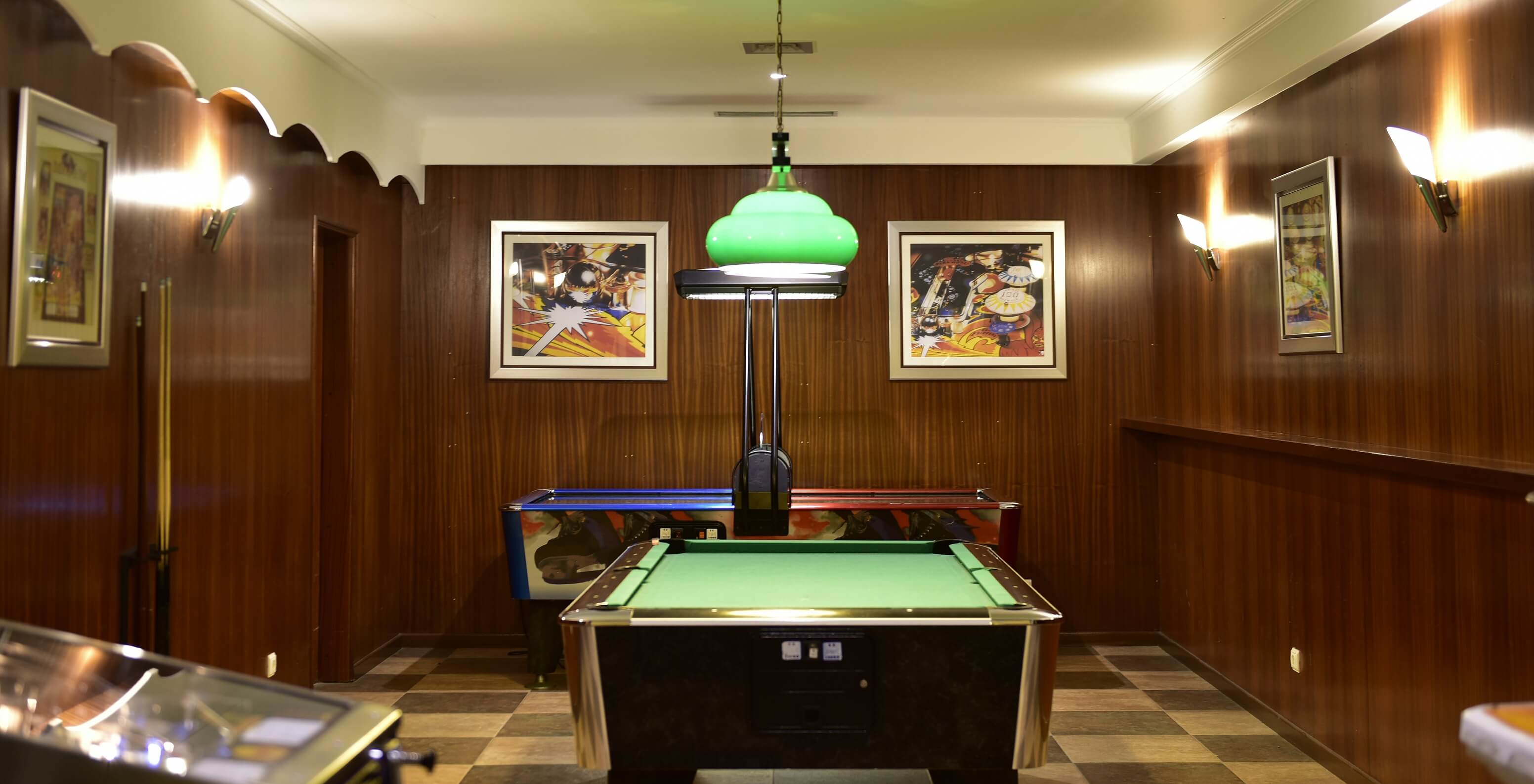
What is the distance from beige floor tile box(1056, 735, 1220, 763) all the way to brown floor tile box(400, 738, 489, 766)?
2183 millimetres

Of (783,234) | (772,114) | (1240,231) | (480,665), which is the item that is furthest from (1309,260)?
(480,665)

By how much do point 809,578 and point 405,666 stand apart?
2.73 metres

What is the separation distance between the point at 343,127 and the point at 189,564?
6.50 feet

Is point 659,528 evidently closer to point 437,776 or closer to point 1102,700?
point 437,776

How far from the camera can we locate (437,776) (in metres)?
3.66

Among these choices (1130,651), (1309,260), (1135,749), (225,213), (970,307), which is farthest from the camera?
(970,307)

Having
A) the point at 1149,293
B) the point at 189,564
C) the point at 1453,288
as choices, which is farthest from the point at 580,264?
the point at 1453,288

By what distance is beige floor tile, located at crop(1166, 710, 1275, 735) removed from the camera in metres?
4.09

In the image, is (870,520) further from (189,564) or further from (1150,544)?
(189,564)

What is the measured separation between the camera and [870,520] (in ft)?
14.9

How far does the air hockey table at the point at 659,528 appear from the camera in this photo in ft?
14.9

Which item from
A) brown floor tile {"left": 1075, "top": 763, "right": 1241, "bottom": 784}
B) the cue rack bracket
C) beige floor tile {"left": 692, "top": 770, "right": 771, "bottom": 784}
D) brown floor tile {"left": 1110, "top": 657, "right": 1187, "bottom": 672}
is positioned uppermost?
the cue rack bracket

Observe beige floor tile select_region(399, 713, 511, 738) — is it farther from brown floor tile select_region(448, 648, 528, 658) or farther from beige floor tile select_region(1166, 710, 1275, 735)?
beige floor tile select_region(1166, 710, 1275, 735)

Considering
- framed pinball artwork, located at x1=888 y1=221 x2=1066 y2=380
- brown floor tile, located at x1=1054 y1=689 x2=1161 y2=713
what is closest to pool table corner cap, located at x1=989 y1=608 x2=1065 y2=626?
brown floor tile, located at x1=1054 y1=689 x2=1161 y2=713
